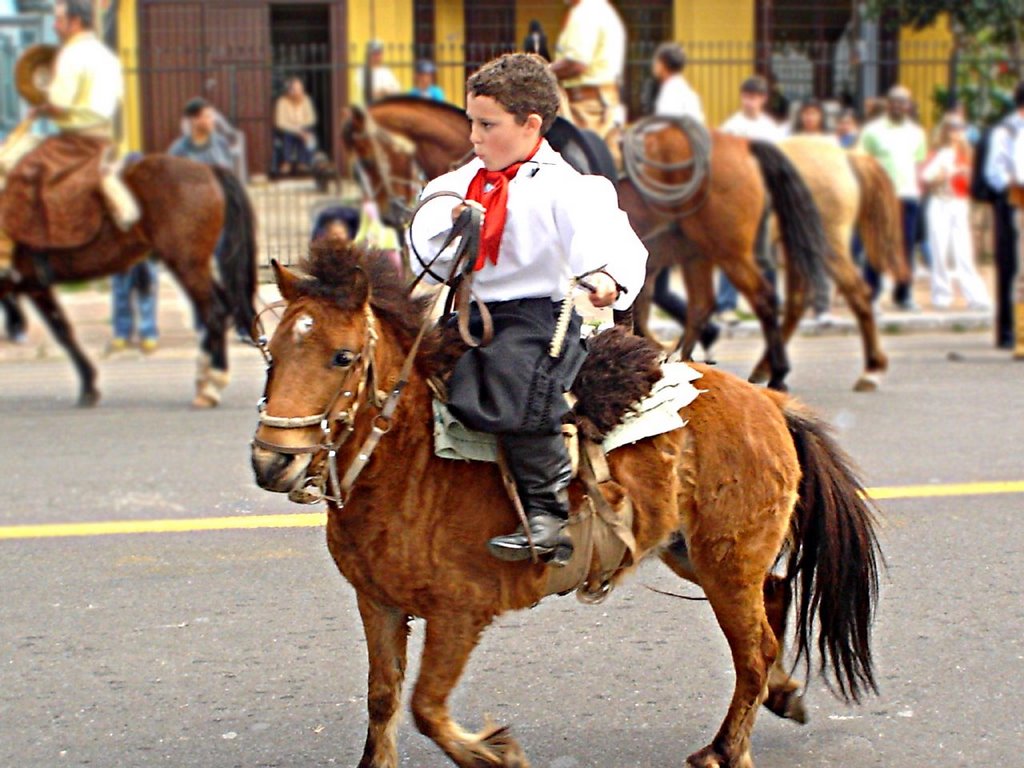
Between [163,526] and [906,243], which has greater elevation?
[906,243]

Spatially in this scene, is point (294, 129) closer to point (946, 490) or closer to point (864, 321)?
point (864, 321)

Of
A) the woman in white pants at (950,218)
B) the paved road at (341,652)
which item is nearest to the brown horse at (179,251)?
the paved road at (341,652)

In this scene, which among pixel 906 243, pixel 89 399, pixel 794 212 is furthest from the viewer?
pixel 906 243

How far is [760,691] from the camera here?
13.4 feet

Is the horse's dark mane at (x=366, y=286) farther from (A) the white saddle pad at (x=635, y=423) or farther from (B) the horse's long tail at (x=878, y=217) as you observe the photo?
(B) the horse's long tail at (x=878, y=217)

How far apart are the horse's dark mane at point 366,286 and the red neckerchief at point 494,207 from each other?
7.7 inches

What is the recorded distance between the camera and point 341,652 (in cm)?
511

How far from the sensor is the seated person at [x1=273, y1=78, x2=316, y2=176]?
17922mm

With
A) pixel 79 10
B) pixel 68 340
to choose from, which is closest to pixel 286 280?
pixel 68 340

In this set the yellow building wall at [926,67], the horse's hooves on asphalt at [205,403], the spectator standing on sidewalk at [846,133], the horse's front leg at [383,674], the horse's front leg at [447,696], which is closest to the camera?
the horse's front leg at [447,696]

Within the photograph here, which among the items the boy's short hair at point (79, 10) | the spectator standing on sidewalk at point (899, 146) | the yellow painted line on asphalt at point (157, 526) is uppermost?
the boy's short hair at point (79, 10)

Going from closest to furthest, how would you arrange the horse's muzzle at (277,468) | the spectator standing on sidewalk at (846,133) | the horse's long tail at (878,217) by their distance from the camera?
the horse's muzzle at (277,468)
the horse's long tail at (878,217)
the spectator standing on sidewalk at (846,133)

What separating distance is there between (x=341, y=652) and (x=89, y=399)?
5.53m

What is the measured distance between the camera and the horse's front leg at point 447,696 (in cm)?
363
